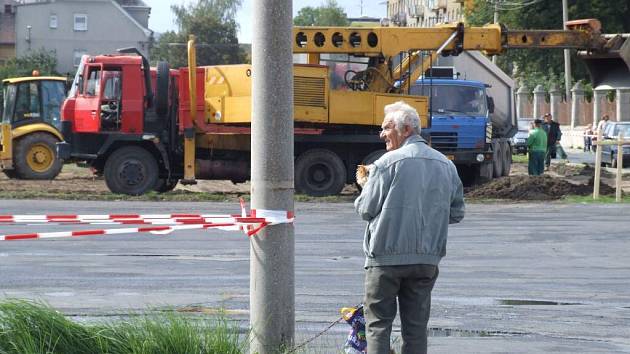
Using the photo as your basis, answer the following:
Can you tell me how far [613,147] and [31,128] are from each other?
2264 cm

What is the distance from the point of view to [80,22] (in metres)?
102


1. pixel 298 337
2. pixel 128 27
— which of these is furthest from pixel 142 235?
pixel 128 27

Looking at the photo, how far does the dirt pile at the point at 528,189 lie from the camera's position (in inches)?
1037

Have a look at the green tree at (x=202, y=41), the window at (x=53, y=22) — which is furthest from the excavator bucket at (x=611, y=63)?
the window at (x=53, y=22)

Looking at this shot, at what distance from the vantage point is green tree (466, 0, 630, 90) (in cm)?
8144

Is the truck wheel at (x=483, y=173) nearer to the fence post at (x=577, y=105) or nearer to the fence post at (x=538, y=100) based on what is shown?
the fence post at (x=577, y=105)

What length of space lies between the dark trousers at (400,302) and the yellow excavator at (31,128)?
76.6ft

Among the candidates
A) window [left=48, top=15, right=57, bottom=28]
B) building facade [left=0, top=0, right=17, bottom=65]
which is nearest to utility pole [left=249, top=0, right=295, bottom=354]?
window [left=48, top=15, right=57, bottom=28]

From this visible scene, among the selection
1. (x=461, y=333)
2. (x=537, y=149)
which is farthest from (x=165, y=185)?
(x=461, y=333)

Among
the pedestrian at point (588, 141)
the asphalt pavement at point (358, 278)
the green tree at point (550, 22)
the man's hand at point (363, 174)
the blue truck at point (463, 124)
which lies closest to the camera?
the man's hand at point (363, 174)

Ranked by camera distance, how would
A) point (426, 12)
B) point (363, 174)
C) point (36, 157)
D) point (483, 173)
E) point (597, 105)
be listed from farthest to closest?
1. point (426, 12)
2. point (597, 105)
3. point (36, 157)
4. point (483, 173)
5. point (363, 174)

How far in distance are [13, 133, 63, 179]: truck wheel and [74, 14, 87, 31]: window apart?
7336 centimetres

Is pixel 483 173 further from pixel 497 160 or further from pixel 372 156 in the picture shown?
pixel 372 156

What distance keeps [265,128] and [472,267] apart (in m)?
7.79
